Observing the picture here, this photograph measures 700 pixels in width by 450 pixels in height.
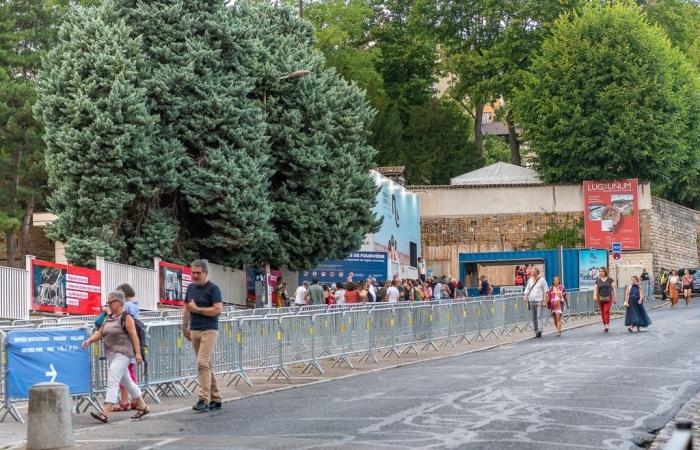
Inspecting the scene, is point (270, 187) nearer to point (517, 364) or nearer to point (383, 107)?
point (517, 364)

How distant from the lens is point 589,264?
56.8m

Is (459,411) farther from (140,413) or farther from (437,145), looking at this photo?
(437,145)

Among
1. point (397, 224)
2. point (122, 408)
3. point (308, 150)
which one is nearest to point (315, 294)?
point (308, 150)

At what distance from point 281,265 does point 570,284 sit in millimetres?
15258

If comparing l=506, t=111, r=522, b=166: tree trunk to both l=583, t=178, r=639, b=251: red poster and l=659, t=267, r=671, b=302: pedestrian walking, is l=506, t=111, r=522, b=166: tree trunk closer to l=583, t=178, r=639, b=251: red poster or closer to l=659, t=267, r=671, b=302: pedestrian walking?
l=583, t=178, r=639, b=251: red poster

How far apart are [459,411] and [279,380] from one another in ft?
23.2

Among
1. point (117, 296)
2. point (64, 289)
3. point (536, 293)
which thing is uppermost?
point (64, 289)

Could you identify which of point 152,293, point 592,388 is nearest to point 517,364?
point 592,388

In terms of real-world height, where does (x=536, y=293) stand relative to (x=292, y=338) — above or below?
above

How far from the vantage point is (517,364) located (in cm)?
2316

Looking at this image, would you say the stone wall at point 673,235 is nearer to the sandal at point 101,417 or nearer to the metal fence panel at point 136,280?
the metal fence panel at point 136,280

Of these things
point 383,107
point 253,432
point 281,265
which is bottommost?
point 253,432

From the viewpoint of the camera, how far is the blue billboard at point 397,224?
189 ft

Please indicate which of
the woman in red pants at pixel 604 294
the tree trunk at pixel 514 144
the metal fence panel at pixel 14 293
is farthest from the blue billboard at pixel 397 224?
the metal fence panel at pixel 14 293
